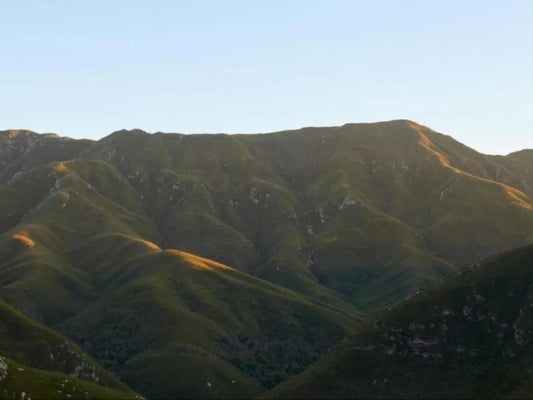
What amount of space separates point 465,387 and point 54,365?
113252 millimetres

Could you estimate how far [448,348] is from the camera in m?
168

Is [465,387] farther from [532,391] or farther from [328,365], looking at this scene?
[328,365]

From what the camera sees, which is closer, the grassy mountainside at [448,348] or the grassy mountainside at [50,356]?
the grassy mountainside at [50,356]

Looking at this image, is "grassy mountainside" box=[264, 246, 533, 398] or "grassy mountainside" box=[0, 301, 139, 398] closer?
"grassy mountainside" box=[0, 301, 139, 398]

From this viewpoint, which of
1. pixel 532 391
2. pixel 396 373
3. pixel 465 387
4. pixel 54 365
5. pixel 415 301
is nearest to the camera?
pixel 532 391

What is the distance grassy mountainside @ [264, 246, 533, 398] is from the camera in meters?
154

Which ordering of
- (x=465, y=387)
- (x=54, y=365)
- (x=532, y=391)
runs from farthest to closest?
1. (x=54, y=365)
2. (x=465, y=387)
3. (x=532, y=391)

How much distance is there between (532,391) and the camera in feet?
443

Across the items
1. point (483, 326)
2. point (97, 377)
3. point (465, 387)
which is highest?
point (483, 326)

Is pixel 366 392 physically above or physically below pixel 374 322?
below

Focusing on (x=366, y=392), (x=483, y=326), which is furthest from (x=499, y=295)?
(x=366, y=392)

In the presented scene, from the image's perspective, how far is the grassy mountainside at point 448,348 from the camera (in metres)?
154

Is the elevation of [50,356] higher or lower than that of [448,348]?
lower

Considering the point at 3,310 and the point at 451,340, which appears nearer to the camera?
the point at 451,340
